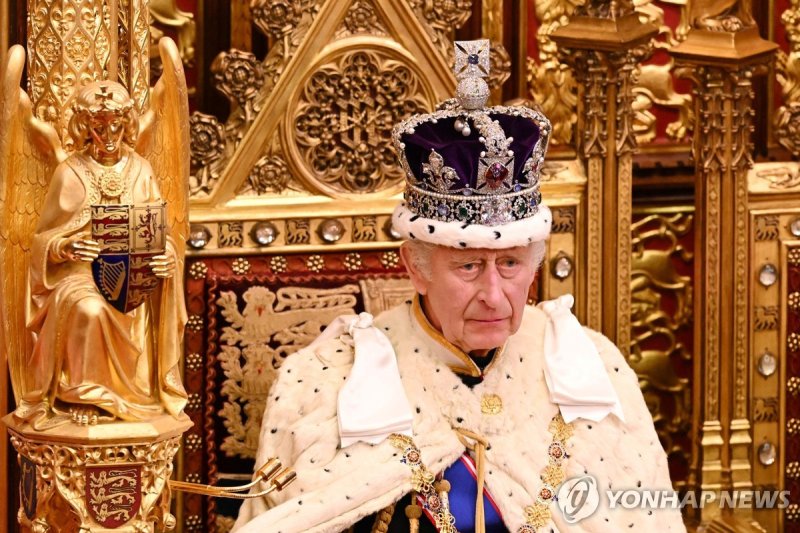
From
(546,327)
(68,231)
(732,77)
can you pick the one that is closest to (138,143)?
(68,231)

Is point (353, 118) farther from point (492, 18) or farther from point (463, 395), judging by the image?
point (463, 395)

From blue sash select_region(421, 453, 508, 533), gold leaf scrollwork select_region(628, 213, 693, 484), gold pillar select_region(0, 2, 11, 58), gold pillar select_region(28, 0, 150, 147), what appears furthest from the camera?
gold leaf scrollwork select_region(628, 213, 693, 484)

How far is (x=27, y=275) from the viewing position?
5348 millimetres

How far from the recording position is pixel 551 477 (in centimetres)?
552

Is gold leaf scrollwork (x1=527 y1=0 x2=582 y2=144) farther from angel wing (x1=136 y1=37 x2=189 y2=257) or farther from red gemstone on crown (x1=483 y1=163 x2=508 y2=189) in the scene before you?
angel wing (x1=136 y1=37 x2=189 y2=257)

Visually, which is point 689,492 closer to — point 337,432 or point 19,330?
point 337,432

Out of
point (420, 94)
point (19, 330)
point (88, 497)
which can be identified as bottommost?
point (88, 497)

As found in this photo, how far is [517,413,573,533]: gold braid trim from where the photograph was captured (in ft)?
17.9

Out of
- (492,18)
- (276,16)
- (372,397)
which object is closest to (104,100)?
(372,397)

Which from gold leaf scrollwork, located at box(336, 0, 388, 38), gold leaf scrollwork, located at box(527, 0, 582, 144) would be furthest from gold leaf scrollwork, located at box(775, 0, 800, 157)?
gold leaf scrollwork, located at box(336, 0, 388, 38)

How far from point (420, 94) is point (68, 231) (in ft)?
4.87

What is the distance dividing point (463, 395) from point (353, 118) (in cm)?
111

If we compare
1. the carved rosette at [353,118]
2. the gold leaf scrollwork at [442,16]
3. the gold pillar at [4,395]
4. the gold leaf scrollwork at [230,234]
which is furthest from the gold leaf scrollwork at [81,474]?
the gold leaf scrollwork at [442,16]

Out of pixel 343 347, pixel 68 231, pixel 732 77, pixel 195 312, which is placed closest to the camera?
pixel 68 231
